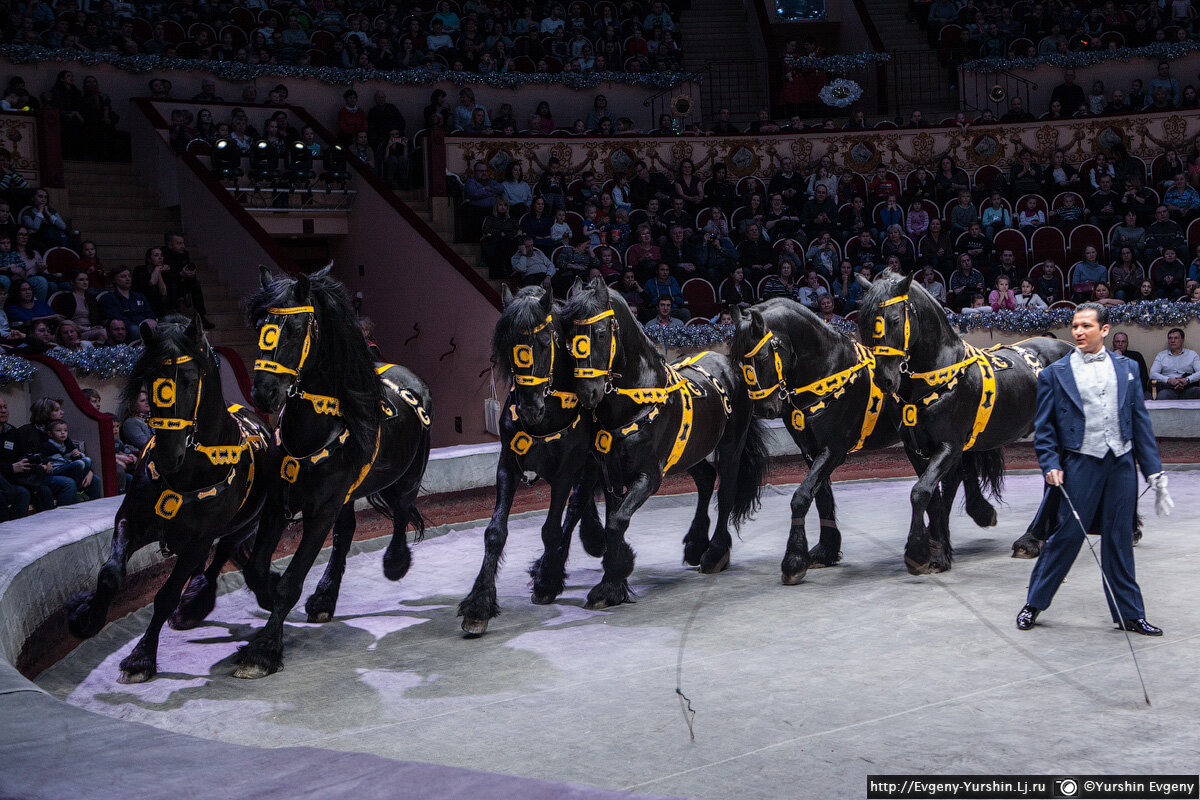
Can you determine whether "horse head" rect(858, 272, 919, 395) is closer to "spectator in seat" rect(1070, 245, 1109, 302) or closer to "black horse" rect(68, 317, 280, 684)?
"black horse" rect(68, 317, 280, 684)

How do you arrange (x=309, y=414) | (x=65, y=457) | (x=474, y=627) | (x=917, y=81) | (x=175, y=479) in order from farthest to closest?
1. (x=917, y=81)
2. (x=65, y=457)
3. (x=474, y=627)
4. (x=309, y=414)
5. (x=175, y=479)

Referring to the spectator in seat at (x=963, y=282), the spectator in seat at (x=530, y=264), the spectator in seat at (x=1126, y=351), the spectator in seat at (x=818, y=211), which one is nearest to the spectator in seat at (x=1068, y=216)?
the spectator in seat at (x=963, y=282)

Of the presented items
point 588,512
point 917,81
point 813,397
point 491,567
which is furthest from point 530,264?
point 917,81

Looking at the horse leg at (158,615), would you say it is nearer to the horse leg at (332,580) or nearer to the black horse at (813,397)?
the horse leg at (332,580)

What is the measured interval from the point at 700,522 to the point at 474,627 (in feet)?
7.81

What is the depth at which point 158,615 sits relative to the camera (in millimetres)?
5871

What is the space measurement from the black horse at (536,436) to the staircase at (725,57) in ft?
54.3

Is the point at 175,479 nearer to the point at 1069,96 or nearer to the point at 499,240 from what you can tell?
the point at 499,240

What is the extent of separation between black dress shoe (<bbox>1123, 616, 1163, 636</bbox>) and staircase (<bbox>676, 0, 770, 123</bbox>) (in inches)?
706

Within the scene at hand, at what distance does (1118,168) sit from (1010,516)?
11.3m

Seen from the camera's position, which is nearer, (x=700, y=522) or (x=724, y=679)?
(x=724, y=679)

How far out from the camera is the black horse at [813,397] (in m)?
7.69

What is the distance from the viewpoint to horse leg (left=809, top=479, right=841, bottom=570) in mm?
8031

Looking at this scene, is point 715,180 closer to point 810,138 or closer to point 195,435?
point 810,138
